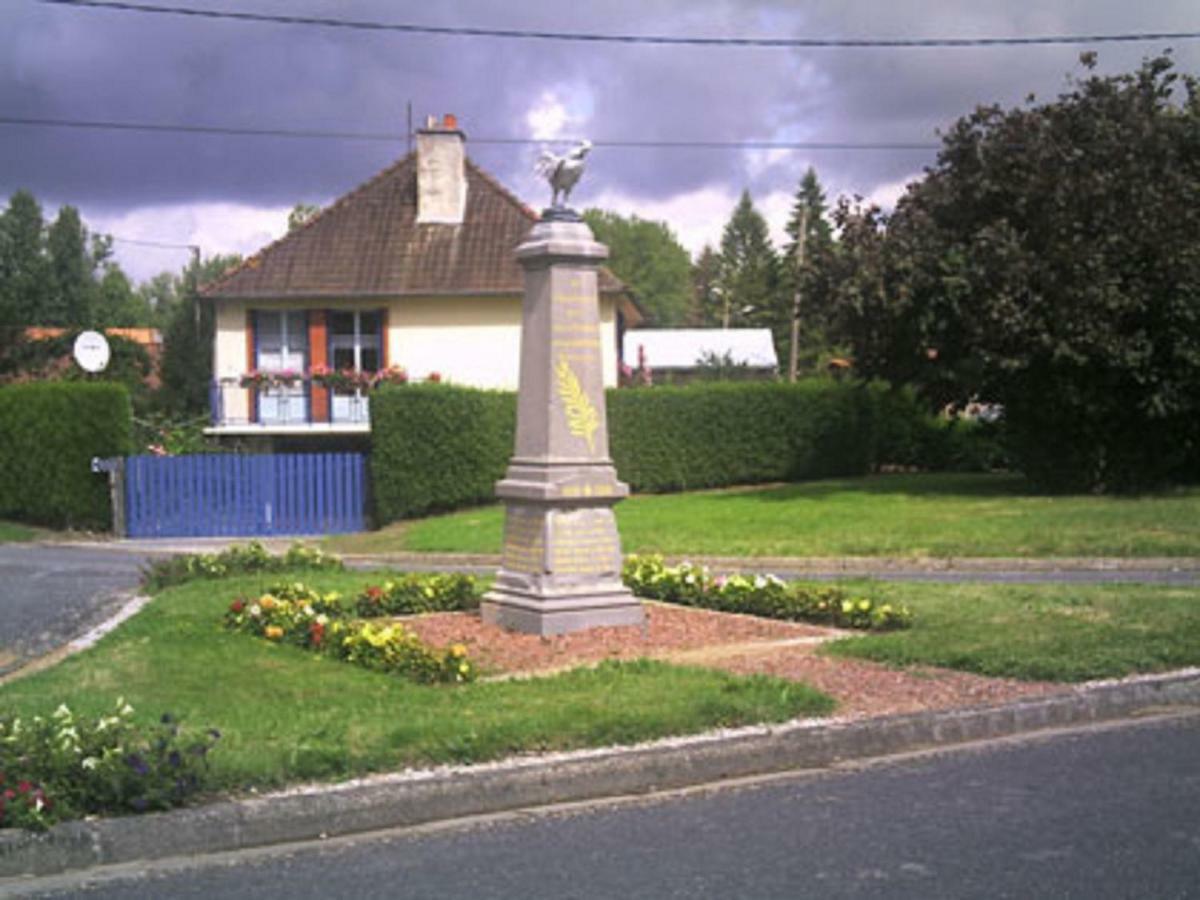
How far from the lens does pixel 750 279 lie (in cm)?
9719

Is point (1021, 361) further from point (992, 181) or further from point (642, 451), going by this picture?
point (642, 451)

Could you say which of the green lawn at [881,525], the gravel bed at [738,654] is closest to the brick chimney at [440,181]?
the green lawn at [881,525]

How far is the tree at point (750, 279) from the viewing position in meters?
85.7

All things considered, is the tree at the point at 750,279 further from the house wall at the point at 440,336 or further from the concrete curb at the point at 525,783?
the concrete curb at the point at 525,783

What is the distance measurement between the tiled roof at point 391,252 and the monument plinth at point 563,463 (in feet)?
72.9

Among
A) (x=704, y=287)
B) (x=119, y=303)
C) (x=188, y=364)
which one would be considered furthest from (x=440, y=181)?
(x=704, y=287)

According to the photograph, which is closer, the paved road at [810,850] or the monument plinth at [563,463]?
the paved road at [810,850]

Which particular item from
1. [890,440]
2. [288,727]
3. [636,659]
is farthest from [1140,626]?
[890,440]

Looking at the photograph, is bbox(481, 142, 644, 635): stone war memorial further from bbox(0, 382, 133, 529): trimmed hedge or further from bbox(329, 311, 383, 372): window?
bbox(329, 311, 383, 372): window

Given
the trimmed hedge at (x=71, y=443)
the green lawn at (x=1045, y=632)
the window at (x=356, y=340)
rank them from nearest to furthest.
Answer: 1. the green lawn at (x=1045, y=632)
2. the trimmed hedge at (x=71, y=443)
3. the window at (x=356, y=340)

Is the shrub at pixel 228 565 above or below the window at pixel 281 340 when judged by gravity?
below

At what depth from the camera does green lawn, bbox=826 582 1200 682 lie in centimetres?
906

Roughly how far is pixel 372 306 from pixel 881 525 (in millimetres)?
16879

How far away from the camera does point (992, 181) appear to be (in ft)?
77.9
